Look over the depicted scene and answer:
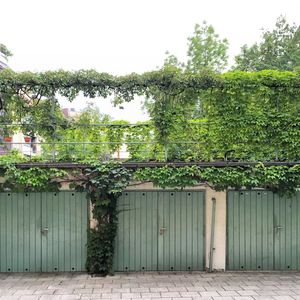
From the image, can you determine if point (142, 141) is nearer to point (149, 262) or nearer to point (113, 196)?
point (113, 196)

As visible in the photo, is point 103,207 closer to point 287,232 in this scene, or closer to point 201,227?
point 201,227

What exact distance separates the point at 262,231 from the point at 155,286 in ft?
9.94

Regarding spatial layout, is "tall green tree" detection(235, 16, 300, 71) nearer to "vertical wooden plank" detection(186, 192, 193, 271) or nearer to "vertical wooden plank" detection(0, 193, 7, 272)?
"vertical wooden plank" detection(186, 192, 193, 271)

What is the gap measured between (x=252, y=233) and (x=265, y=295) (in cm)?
214

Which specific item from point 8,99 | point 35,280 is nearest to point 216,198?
point 35,280

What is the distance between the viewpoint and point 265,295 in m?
7.00

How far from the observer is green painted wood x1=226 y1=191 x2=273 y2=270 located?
8953mm

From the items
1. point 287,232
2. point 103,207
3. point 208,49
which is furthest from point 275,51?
point 103,207

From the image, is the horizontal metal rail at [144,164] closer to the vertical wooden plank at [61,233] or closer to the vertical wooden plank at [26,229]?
the vertical wooden plank at [61,233]

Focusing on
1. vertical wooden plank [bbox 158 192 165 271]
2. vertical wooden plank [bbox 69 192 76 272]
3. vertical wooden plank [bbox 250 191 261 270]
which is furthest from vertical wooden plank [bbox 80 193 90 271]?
vertical wooden plank [bbox 250 191 261 270]

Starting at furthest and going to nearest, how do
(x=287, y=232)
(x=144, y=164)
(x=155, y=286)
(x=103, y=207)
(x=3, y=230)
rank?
1. (x=287, y=232)
2. (x=3, y=230)
3. (x=103, y=207)
4. (x=144, y=164)
5. (x=155, y=286)

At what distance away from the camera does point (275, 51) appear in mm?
21609

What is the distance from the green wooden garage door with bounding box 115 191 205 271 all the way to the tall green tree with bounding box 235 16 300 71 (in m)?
14.2

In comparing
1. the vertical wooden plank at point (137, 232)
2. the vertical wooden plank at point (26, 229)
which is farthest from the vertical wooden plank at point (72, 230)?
the vertical wooden plank at point (137, 232)
